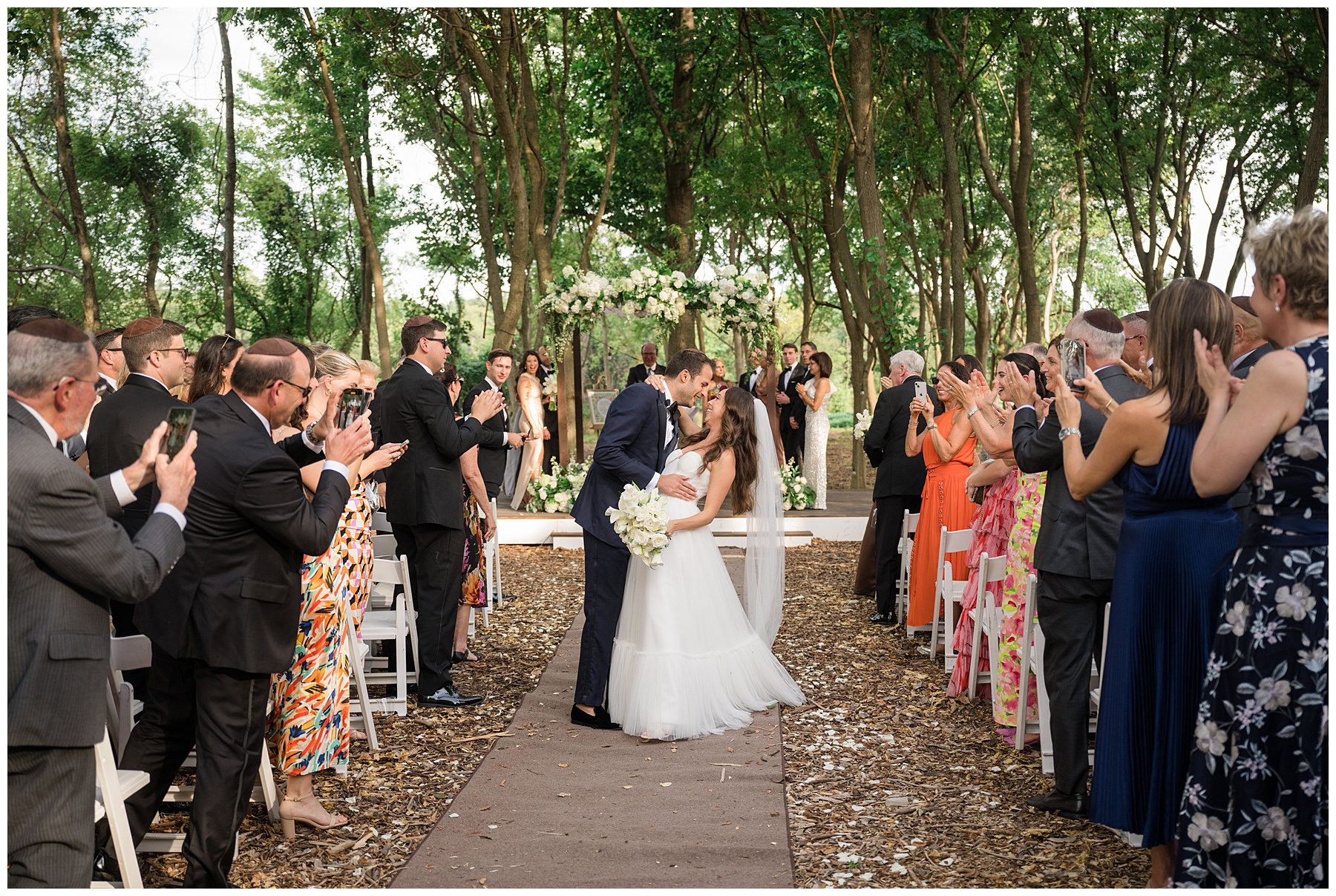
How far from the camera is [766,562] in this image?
688 cm

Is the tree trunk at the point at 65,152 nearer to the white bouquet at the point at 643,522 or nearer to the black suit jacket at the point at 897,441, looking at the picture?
the black suit jacket at the point at 897,441

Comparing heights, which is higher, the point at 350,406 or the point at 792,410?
the point at 792,410

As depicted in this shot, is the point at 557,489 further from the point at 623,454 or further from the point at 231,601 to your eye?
the point at 231,601

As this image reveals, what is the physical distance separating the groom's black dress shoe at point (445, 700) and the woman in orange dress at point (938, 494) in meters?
3.33

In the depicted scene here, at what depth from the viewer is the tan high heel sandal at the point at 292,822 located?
14.9 feet

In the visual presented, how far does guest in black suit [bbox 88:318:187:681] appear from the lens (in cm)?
518

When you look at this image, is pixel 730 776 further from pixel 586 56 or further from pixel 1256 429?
pixel 586 56

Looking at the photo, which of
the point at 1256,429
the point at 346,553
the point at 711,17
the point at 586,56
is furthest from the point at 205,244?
→ the point at 1256,429

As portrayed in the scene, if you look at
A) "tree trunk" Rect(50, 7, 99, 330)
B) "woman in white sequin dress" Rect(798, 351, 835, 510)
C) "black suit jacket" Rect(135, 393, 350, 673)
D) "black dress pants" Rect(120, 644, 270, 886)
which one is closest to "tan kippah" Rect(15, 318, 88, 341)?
"black suit jacket" Rect(135, 393, 350, 673)

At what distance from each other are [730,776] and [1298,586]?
10.2 ft

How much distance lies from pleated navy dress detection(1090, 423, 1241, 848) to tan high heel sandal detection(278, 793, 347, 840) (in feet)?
9.96

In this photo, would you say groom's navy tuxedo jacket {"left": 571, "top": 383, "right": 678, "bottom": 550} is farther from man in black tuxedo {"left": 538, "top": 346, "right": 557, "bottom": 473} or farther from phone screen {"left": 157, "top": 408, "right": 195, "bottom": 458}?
man in black tuxedo {"left": 538, "top": 346, "right": 557, "bottom": 473}

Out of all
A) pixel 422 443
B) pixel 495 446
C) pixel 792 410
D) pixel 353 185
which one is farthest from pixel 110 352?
pixel 353 185

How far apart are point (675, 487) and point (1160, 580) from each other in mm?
3081
